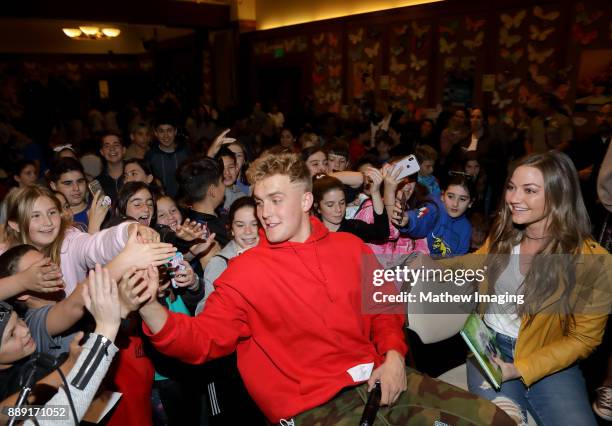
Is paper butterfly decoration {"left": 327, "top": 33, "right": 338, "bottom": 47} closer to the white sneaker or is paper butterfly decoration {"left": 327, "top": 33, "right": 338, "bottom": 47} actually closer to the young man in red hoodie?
the young man in red hoodie

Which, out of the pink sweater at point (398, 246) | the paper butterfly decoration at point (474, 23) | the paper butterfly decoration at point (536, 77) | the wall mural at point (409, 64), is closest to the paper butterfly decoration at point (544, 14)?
the paper butterfly decoration at point (536, 77)

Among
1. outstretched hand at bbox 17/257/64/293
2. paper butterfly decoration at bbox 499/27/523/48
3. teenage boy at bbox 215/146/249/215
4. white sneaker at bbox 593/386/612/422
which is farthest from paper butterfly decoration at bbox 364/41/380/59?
outstretched hand at bbox 17/257/64/293

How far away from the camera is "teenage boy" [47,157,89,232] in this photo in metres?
3.44

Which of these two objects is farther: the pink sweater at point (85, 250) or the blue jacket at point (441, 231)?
the blue jacket at point (441, 231)

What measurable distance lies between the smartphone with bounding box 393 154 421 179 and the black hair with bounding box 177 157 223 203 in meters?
1.28

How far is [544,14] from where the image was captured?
6.56m

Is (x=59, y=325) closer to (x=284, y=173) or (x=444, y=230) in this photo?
(x=284, y=173)

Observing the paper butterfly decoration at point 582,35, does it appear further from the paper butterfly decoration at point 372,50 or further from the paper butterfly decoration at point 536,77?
the paper butterfly decoration at point 372,50

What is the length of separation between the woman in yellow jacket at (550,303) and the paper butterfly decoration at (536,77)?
5498 mm

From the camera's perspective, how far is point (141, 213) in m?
2.88

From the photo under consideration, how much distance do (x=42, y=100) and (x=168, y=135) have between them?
1018 cm

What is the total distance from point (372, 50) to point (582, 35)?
396 centimetres

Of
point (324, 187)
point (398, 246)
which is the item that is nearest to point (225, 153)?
point (324, 187)

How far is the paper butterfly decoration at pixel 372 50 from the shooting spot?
8.99m
